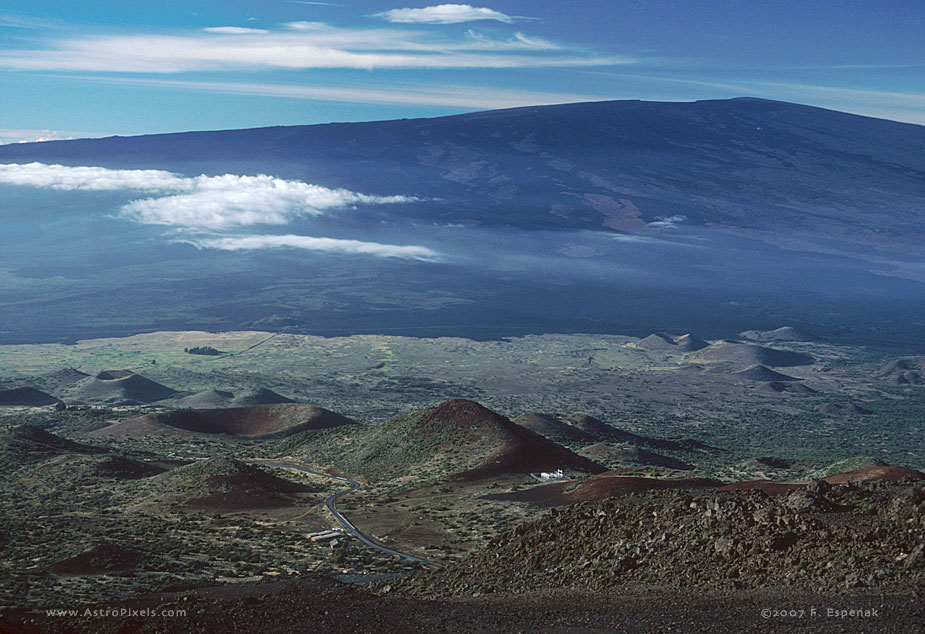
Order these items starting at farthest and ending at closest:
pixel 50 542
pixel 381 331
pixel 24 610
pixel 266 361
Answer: pixel 381 331
pixel 266 361
pixel 50 542
pixel 24 610

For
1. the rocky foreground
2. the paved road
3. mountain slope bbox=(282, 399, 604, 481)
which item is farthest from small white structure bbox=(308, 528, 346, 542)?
mountain slope bbox=(282, 399, 604, 481)

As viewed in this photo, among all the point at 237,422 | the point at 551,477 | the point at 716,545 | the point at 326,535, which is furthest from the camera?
the point at 237,422

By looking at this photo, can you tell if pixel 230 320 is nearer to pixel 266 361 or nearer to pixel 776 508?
pixel 266 361

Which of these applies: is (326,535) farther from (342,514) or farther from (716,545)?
(716,545)

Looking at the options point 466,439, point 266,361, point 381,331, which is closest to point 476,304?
point 381,331

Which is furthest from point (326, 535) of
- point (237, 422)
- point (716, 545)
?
point (237, 422)

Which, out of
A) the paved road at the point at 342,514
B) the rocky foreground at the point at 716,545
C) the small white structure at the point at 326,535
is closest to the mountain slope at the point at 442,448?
the paved road at the point at 342,514

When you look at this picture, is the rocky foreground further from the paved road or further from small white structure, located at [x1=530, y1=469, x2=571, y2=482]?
small white structure, located at [x1=530, y1=469, x2=571, y2=482]

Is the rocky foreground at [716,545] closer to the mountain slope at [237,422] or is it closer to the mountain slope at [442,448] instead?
the mountain slope at [442,448]
